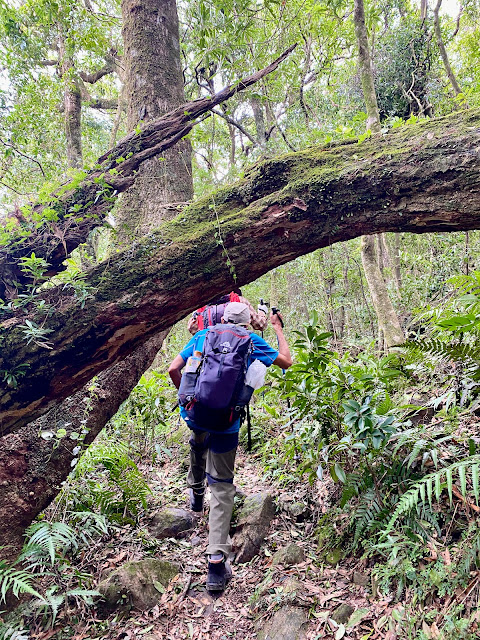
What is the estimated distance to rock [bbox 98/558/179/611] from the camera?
300 centimetres

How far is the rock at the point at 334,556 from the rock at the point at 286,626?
47 cm

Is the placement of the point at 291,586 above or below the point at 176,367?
below

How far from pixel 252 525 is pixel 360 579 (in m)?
1.22

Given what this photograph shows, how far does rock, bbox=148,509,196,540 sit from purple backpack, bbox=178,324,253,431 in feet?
4.72

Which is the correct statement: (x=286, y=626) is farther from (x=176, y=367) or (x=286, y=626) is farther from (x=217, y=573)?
(x=176, y=367)

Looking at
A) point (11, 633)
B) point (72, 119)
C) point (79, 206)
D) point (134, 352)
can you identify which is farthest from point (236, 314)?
point (72, 119)

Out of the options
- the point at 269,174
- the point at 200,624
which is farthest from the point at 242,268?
the point at 200,624

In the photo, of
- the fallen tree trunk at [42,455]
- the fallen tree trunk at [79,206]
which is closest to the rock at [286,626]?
the fallen tree trunk at [42,455]

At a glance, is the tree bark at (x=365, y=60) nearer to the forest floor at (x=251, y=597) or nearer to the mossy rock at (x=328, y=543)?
the mossy rock at (x=328, y=543)

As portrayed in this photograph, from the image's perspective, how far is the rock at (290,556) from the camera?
3.20 m

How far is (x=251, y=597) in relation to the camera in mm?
3053

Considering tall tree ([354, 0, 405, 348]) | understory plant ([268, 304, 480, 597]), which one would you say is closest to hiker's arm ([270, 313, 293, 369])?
understory plant ([268, 304, 480, 597])

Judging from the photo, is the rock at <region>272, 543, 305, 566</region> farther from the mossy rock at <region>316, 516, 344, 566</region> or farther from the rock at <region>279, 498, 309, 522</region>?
the rock at <region>279, 498, 309, 522</region>

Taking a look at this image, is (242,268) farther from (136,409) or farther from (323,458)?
(136,409)
